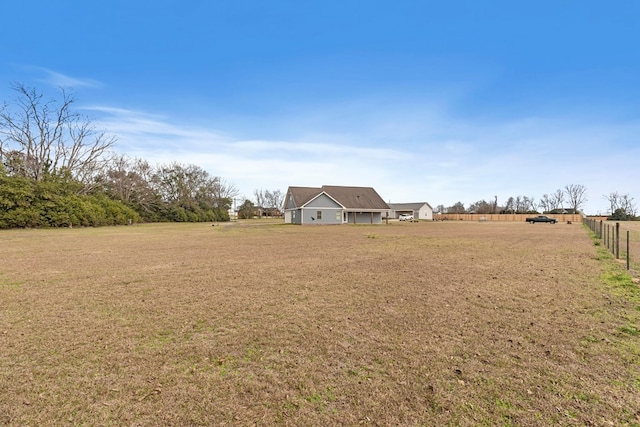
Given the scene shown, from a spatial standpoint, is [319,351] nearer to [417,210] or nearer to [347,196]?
[347,196]

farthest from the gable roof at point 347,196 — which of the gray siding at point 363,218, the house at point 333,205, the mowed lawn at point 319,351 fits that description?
the mowed lawn at point 319,351

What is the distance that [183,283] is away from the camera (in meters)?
6.80

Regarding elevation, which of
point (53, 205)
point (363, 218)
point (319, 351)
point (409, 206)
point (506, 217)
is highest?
point (409, 206)

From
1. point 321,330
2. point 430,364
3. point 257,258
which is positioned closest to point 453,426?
point 430,364

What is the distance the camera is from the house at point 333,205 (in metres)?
38.2

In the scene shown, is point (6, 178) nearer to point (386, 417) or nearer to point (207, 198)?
point (207, 198)

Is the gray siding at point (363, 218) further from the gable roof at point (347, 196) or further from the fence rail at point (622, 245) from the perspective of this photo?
the fence rail at point (622, 245)

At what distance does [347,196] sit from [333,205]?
4.04 metres

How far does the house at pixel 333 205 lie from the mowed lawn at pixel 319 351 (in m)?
31.1

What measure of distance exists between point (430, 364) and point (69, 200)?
119 ft

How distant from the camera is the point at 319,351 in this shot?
3.48 metres

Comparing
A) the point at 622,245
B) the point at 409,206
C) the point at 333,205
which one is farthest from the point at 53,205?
the point at 409,206

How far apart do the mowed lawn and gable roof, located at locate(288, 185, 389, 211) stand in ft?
109

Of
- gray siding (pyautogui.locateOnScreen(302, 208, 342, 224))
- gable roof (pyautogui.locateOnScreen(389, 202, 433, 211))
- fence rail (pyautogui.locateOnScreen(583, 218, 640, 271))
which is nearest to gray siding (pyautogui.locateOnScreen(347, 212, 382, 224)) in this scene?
gray siding (pyautogui.locateOnScreen(302, 208, 342, 224))
